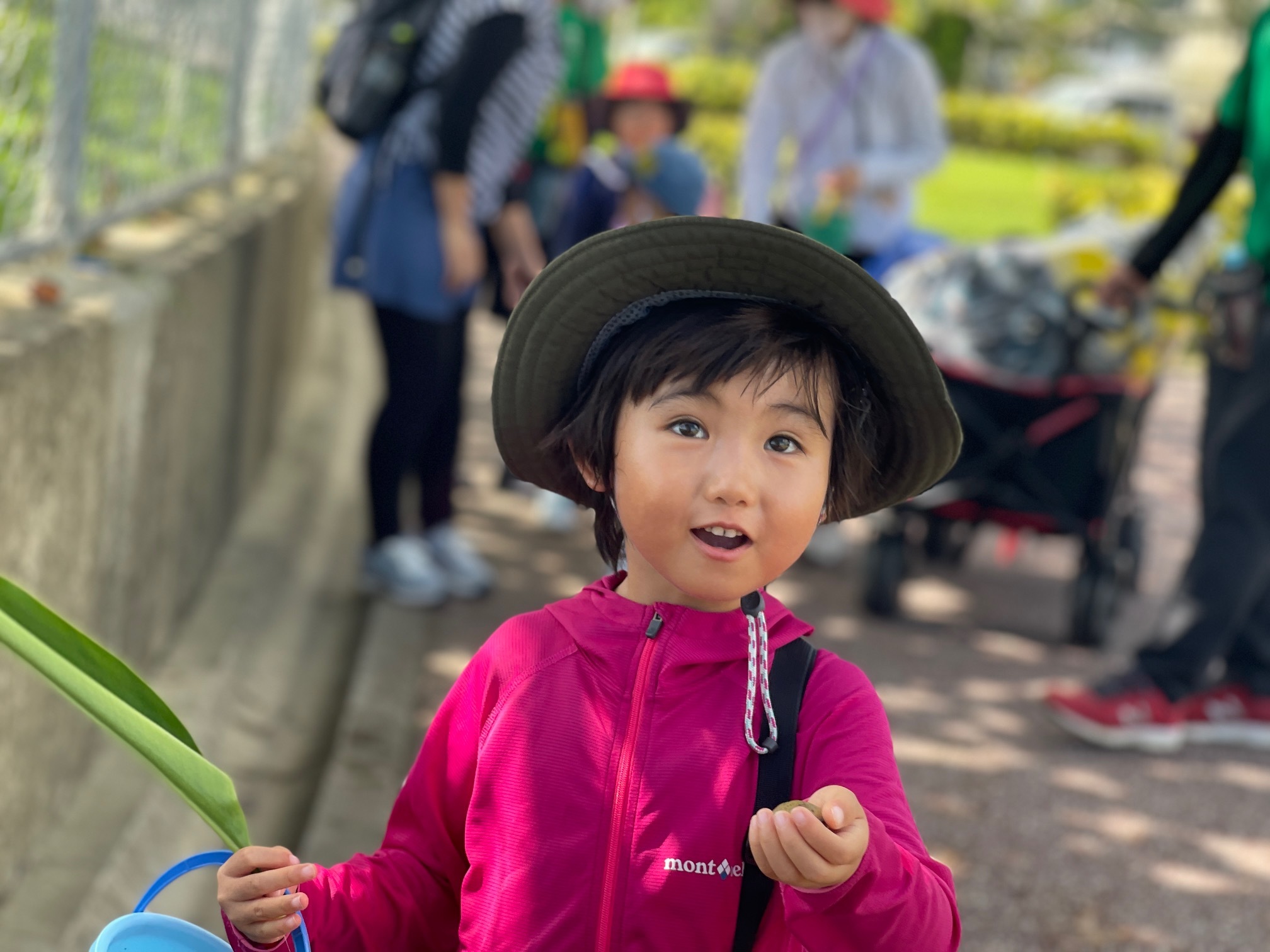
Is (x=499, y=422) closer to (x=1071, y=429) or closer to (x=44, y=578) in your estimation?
(x=44, y=578)

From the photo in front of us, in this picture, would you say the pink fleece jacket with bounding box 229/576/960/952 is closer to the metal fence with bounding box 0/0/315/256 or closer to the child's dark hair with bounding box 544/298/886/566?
the child's dark hair with bounding box 544/298/886/566

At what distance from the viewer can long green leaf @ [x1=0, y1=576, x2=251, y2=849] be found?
1.21 meters

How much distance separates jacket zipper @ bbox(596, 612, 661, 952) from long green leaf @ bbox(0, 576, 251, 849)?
15.5 inches

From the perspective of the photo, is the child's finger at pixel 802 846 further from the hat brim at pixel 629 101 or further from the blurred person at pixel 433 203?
the hat brim at pixel 629 101

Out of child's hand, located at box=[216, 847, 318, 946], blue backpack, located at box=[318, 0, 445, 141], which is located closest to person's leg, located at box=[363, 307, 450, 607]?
blue backpack, located at box=[318, 0, 445, 141]

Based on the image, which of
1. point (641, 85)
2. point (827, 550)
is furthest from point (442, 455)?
point (641, 85)

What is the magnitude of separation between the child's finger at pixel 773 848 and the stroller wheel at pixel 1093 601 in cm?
417

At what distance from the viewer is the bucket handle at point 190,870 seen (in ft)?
4.61

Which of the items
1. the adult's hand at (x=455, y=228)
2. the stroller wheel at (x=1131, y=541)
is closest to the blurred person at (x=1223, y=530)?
the stroller wheel at (x=1131, y=541)

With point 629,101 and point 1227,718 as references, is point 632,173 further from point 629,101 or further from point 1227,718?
point 1227,718

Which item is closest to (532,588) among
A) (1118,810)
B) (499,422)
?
(1118,810)

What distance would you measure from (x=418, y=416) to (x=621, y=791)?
→ 334cm

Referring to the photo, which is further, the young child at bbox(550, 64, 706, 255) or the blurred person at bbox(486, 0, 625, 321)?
the young child at bbox(550, 64, 706, 255)

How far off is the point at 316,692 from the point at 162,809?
939mm
